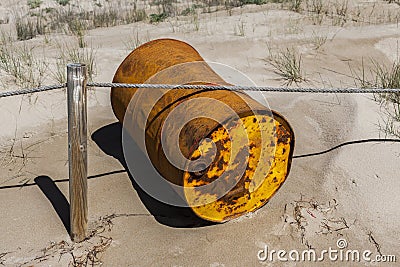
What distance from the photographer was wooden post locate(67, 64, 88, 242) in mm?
3379

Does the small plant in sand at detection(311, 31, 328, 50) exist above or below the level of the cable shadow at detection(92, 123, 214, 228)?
above

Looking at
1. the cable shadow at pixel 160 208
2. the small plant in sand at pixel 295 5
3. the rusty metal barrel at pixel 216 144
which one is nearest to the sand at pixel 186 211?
the cable shadow at pixel 160 208

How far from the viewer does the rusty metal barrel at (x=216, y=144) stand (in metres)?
3.48

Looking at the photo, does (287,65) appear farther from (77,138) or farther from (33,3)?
(33,3)

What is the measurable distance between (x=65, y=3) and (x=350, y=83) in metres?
10.1

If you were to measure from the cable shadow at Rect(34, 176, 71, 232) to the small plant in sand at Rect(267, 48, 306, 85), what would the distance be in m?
3.35

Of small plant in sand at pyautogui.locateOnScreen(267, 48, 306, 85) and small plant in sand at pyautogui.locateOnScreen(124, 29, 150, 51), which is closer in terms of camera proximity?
small plant in sand at pyautogui.locateOnScreen(267, 48, 306, 85)

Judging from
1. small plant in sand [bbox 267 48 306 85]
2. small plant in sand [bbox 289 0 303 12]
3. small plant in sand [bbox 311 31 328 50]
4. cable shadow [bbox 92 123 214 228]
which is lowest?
cable shadow [bbox 92 123 214 228]

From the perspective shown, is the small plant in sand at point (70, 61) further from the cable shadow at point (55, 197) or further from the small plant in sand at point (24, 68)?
the cable shadow at point (55, 197)

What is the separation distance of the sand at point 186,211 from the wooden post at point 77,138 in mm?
321

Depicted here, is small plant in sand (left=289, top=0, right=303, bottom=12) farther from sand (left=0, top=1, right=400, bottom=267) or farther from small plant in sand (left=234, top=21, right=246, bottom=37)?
sand (left=0, top=1, right=400, bottom=267)

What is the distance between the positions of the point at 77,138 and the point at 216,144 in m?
0.93

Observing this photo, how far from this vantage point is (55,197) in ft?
14.2

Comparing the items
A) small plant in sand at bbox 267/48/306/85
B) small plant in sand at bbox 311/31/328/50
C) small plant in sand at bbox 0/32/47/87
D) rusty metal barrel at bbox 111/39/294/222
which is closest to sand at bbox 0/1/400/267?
small plant in sand at bbox 267/48/306/85
